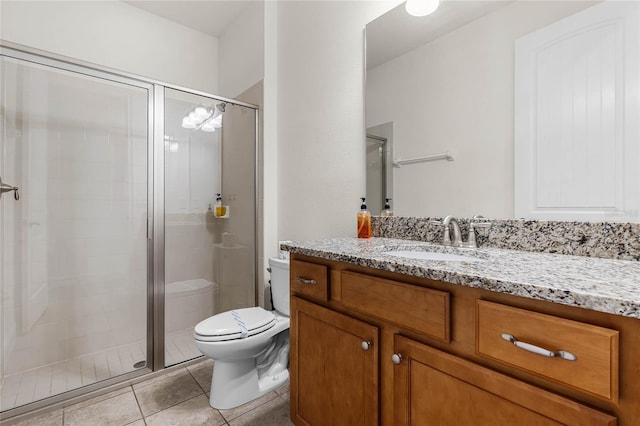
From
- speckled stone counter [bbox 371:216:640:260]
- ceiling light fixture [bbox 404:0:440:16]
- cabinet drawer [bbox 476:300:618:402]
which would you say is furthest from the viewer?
ceiling light fixture [bbox 404:0:440:16]

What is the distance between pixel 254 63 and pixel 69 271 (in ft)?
6.57

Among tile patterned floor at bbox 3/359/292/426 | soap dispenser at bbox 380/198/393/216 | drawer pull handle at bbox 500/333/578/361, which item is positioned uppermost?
soap dispenser at bbox 380/198/393/216

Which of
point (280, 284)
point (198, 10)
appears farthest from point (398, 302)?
point (198, 10)

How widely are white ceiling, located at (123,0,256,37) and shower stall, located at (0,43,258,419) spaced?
85 centimetres

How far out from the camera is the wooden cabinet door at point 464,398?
1.89 feet


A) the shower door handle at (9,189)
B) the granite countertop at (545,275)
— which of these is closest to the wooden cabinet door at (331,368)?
the granite countertop at (545,275)

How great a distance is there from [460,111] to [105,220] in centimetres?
231

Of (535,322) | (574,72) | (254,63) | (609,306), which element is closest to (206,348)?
(535,322)

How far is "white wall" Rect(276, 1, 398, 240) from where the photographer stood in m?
1.76

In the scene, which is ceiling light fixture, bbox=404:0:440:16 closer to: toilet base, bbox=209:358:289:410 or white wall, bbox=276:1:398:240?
white wall, bbox=276:1:398:240

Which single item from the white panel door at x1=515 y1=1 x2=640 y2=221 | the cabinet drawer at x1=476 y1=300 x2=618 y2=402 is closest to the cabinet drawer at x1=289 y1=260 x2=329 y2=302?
the cabinet drawer at x1=476 y1=300 x2=618 y2=402

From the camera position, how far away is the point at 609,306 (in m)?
0.49

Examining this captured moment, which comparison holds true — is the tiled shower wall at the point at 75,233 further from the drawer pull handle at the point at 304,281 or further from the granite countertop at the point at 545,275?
the granite countertop at the point at 545,275

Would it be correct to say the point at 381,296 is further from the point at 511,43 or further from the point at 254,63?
the point at 254,63
